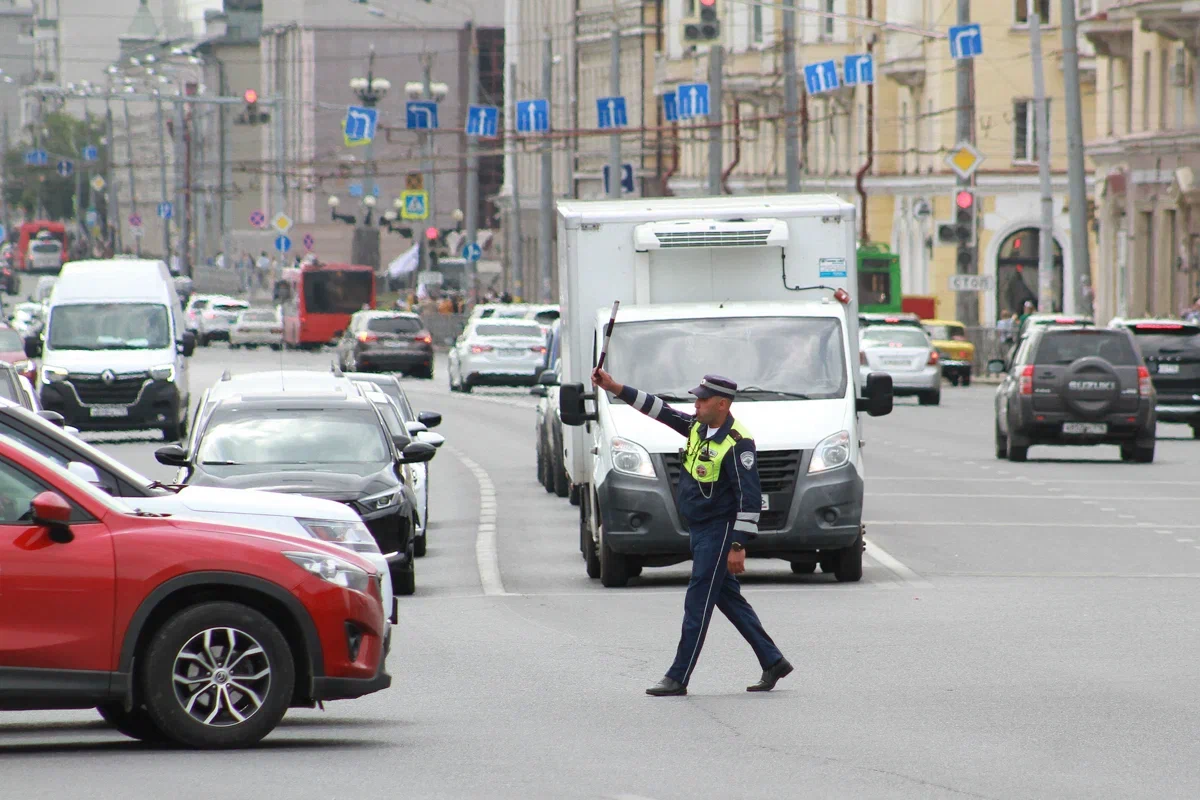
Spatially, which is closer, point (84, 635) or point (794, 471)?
point (84, 635)

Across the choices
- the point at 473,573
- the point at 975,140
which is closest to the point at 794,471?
the point at 473,573

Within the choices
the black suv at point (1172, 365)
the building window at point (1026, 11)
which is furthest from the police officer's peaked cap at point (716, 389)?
the building window at point (1026, 11)

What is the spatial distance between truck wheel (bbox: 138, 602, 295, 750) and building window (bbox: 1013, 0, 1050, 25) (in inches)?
2362

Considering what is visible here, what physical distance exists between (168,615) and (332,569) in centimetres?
66

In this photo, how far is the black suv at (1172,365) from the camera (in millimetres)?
35625

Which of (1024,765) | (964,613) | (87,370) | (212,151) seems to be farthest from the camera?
(212,151)

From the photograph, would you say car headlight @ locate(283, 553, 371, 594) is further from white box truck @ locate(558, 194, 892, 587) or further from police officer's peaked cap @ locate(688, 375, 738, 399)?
white box truck @ locate(558, 194, 892, 587)

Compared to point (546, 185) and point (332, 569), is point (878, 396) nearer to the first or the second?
point (332, 569)

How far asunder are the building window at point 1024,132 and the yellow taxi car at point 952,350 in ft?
51.5

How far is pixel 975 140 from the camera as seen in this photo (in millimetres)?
72188

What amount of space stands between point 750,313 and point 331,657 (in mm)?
8550

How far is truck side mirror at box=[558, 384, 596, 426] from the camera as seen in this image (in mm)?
17684

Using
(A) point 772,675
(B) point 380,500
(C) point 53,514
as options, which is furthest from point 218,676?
(B) point 380,500

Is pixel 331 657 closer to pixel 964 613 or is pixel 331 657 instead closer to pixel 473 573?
pixel 964 613
